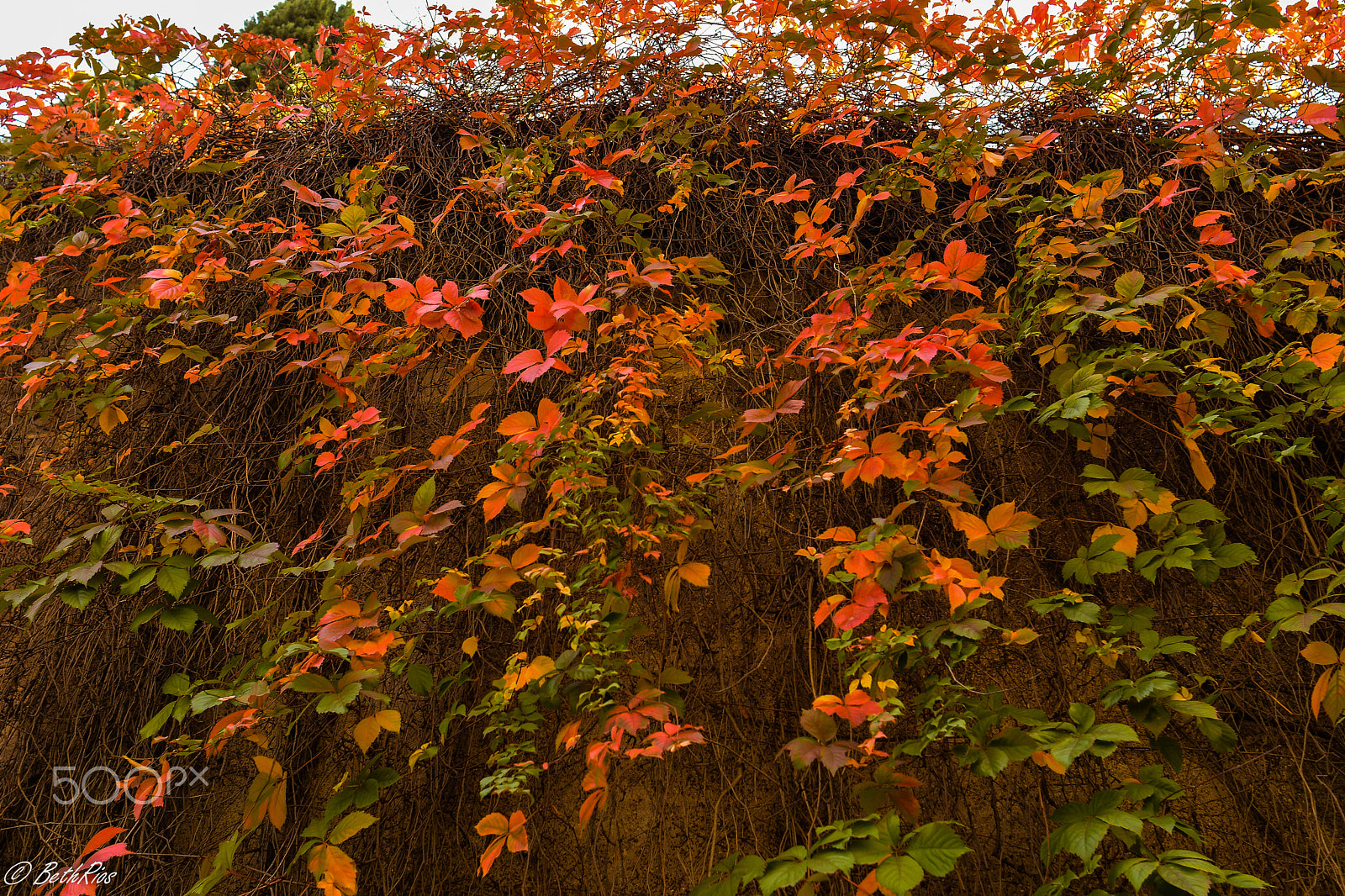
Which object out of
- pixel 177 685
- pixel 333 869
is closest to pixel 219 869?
pixel 333 869

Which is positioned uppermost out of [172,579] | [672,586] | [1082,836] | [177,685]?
[172,579]

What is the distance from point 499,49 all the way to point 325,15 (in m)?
7.23

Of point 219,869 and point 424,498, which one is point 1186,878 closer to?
point 424,498

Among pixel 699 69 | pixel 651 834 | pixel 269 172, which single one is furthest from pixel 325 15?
pixel 651 834

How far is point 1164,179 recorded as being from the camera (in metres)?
1.78

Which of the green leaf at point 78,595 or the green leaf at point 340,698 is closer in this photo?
the green leaf at point 340,698

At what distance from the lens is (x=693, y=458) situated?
1604mm

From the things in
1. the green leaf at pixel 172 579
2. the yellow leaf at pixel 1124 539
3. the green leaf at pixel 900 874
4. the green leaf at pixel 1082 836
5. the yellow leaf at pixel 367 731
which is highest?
the green leaf at pixel 172 579

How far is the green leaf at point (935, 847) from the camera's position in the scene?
1030mm

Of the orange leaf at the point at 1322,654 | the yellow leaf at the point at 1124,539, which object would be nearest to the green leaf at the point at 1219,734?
the orange leaf at the point at 1322,654

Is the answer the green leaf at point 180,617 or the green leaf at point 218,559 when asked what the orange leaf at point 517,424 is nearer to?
the green leaf at point 218,559

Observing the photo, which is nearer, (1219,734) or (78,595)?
(1219,734)

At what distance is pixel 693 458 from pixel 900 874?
865 mm

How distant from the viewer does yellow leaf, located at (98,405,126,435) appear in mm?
1663
